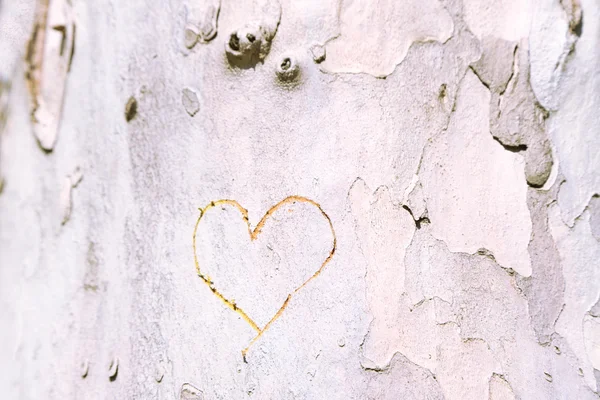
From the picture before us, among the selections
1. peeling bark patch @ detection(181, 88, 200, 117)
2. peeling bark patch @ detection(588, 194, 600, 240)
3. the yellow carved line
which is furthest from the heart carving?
peeling bark patch @ detection(588, 194, 600, 240)

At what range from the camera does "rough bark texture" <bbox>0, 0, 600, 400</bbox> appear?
84 cm

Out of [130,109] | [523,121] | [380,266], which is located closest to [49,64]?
[130,109]

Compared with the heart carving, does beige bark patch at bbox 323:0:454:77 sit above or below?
above

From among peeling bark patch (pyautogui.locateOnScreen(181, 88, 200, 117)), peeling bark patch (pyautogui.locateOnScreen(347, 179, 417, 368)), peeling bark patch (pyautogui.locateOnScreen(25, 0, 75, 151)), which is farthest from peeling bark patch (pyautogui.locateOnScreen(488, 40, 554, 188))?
peeling bark patch (pyautogui.locateOnScreen(25, 0, 75, 151))

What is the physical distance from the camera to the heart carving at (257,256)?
86cm

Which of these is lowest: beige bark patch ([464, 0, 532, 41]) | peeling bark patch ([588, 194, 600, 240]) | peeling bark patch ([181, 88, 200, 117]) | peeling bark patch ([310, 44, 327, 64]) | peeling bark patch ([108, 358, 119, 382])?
peeling bark patch ([108, 358, 119, 382])

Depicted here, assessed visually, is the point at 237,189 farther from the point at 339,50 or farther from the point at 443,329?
the point at 443,329

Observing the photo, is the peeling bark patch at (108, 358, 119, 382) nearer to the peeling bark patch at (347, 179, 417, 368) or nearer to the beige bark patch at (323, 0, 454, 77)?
the peeling bark patch at (347, 179, 417, 368)

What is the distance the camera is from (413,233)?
868mm

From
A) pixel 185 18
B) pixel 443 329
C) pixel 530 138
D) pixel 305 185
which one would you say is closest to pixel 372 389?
pixel 443 329

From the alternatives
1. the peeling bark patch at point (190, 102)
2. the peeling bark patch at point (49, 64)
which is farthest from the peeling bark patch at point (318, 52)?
the peeling bark patch at point (49, 64)

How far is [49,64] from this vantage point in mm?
839

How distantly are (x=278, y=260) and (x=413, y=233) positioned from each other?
0.66ft

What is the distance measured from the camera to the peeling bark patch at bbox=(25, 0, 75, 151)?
837mm
